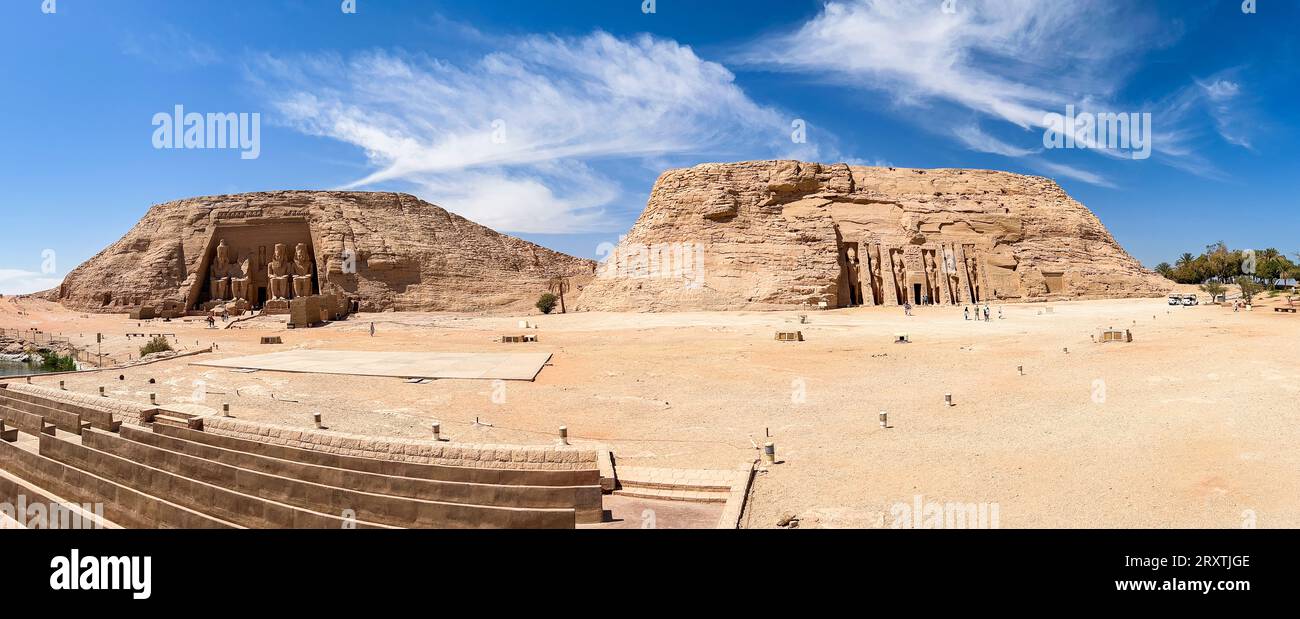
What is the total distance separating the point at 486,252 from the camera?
55719 mm

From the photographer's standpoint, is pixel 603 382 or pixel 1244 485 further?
pixel 603 382

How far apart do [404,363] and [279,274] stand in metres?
35.5

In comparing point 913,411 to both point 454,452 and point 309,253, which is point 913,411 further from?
point 309,253

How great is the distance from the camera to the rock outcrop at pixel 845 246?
41094 mm

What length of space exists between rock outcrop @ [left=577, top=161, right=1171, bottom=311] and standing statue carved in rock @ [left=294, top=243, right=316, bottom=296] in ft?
68.6

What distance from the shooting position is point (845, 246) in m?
44.3

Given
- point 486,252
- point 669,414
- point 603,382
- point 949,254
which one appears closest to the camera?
Answer: point 669,414

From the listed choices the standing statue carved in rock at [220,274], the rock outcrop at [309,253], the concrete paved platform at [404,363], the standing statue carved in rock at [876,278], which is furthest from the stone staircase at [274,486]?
the standing statue carved in rock at [220,274]

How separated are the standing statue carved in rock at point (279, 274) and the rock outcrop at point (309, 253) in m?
2.07

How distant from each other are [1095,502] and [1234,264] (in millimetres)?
77479

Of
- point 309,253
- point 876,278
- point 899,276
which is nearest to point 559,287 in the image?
point 309,253

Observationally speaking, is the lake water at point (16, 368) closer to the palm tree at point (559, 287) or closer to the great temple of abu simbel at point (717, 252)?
the great temple of abu simbel at point (717, 252)
